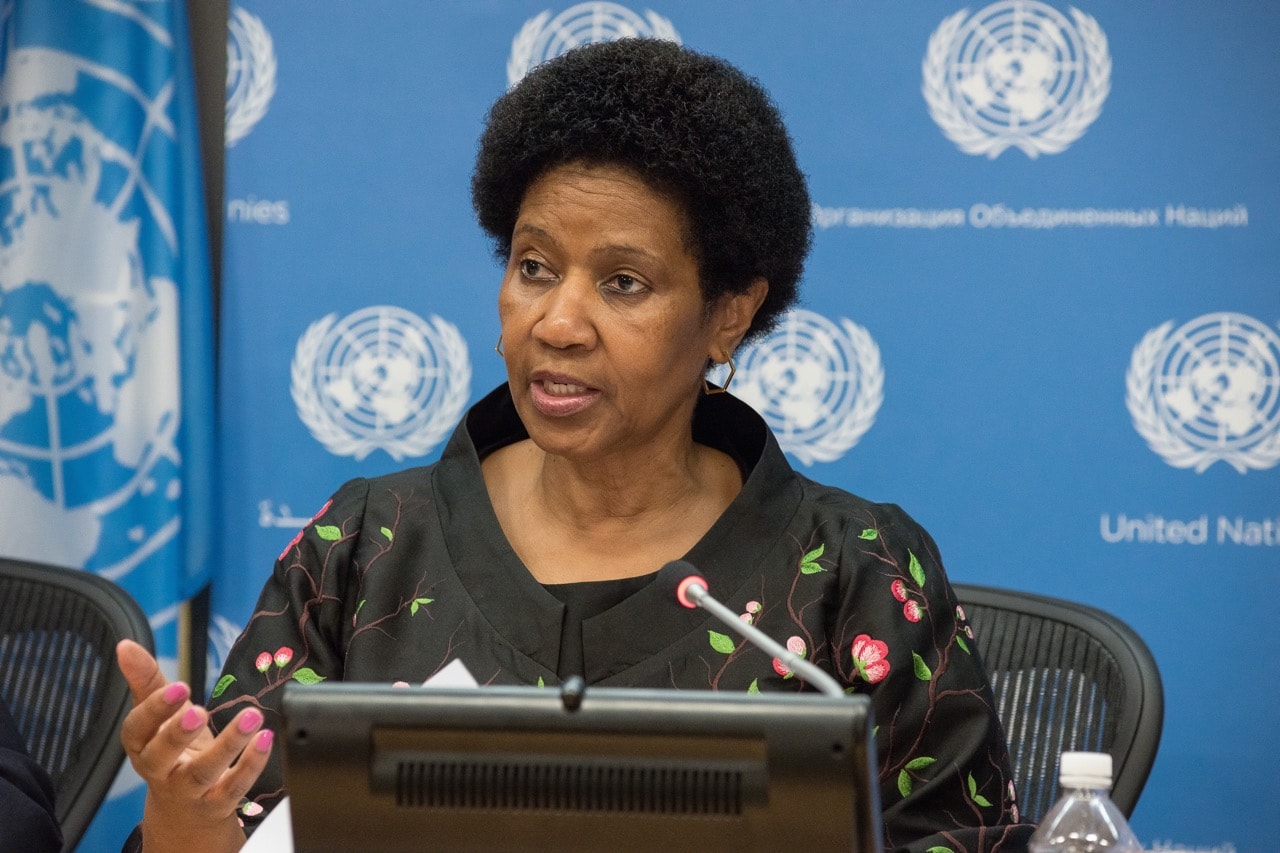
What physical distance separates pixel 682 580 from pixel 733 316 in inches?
30.7

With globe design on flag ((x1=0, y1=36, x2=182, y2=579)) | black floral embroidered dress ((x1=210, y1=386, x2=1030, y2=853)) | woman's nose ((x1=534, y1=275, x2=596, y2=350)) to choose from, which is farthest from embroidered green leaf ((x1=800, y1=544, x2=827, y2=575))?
globe design on flag ((x1=0, y1=36, x2=182, y2=579))

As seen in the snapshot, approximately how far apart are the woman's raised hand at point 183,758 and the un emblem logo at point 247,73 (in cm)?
203

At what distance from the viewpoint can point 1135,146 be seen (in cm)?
288

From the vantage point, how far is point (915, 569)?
1717mm

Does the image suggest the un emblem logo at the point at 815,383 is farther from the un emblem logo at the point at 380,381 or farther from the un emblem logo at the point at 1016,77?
the un emblem logo at the point at 380,381

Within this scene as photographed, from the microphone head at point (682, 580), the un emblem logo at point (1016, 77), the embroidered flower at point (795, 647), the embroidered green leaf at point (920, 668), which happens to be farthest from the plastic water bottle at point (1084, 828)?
the un emblem logo at point (1016, 77)

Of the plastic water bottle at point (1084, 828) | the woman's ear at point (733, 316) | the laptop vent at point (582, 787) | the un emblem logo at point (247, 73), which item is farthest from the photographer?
the un emblem logo at point (247, 73)

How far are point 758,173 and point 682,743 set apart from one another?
3.26ft

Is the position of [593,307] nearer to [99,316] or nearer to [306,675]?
[306,675]

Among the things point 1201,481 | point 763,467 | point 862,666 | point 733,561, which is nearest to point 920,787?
point 862,666

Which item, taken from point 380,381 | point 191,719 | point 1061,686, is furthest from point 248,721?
point 380,381

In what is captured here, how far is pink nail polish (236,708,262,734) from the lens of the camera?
114 cm

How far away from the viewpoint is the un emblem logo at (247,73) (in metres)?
3.05

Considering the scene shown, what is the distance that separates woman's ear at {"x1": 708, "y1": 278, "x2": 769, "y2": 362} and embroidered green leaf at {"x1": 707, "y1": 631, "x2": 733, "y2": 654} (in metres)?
0.37
